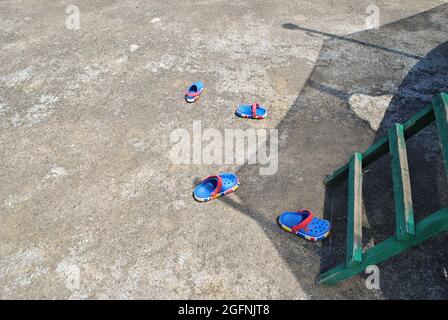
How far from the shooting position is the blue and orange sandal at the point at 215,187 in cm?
451

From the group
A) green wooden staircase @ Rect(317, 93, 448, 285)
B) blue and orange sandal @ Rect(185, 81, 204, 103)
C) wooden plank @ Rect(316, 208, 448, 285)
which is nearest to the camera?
Result: wooden plank @ Rect(316, 208, 448, 285)

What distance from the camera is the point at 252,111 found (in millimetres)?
5660

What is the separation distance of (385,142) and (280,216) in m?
1.48

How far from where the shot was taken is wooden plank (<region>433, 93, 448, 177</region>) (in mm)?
3223

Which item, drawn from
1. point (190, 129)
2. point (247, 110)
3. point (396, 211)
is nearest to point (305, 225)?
point (396, 211)

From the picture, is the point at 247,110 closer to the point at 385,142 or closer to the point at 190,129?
the point at 190,129

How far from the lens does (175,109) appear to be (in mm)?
6078

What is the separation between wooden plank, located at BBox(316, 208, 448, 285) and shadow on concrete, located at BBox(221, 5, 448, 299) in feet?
0.72

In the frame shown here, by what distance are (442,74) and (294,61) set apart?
2626 millimetres

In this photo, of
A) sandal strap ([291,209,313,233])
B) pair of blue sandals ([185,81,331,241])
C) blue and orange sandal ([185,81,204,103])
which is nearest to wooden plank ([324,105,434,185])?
pair of blue sandals ([185,81,331,241])

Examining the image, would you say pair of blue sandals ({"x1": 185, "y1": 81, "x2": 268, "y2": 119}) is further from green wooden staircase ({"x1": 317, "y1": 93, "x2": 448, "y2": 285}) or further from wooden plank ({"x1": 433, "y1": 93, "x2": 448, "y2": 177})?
wooden plank ({"x1": 433, "y1": 93, "x2": 448, "y2": 177})

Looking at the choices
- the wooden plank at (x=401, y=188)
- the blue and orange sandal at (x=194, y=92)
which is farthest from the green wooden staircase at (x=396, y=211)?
the blue and orange sandal at (x=194, y=92)
